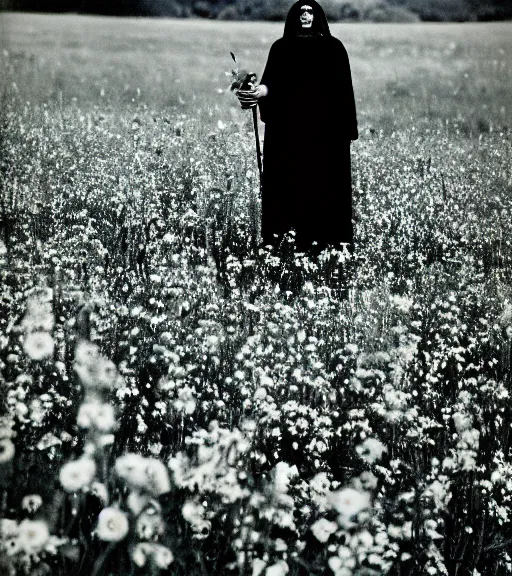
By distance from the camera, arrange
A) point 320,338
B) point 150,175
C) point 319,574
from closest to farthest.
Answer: point 319,574, point 320,338, point 150,175

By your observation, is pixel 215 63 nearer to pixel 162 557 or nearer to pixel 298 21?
pixel 298 21

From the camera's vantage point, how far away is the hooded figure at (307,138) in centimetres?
311

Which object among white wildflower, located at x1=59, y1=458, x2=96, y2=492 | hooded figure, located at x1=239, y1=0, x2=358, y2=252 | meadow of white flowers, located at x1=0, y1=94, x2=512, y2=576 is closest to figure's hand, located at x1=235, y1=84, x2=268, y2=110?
hooded figure, located at x1=239, y1=0, x2=358, y2=252

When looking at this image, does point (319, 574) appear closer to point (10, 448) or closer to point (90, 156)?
point (10, 448)

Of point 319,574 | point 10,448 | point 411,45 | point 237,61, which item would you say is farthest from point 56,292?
point 411,45

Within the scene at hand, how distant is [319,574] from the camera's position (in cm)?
251

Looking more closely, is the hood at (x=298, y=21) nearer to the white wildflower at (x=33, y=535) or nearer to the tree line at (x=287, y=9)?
the tree line at (x=287, y=9)

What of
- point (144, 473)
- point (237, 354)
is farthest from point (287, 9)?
point (144, 473)

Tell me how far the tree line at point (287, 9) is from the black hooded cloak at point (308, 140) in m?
0.15

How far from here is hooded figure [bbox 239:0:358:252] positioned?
122 inches

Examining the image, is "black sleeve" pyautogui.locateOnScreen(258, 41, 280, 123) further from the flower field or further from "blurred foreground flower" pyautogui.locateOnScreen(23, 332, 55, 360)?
"blurred foreground flower" pyautogui.locateOnScreen(23, 332, 55, 360)

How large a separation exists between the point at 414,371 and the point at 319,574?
935mm

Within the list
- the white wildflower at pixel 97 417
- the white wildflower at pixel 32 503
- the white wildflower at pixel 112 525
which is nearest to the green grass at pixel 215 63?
the white wildflower at pixel 97 417

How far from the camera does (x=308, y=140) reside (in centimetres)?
351
